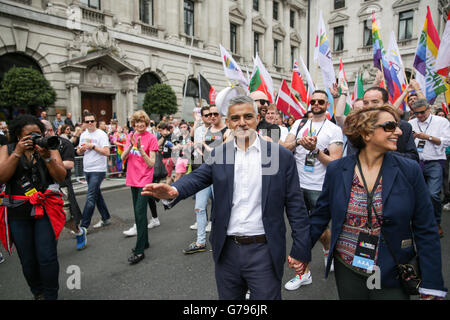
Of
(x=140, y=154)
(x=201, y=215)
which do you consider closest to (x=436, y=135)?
(x=201, y=215)

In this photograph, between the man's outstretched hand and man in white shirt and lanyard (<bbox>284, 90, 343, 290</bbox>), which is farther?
man in white shirt and lanyard (<bbox>284, 90, 343, 290</bbox>)

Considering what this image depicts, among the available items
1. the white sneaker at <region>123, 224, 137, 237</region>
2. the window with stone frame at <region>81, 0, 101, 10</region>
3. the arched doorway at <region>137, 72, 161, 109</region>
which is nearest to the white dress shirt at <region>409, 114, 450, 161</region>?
the white sneaker at <region>123, 224, 137, 237</region>

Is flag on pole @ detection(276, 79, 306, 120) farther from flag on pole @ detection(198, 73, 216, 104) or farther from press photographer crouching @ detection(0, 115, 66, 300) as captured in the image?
press photographer crouching @ detection(0, 115, 66, 300)

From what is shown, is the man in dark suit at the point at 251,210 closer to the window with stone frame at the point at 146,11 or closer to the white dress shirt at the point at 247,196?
the white dress shirt at the point at 247,196

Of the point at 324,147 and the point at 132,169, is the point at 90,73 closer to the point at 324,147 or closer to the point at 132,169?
the point at 132,169

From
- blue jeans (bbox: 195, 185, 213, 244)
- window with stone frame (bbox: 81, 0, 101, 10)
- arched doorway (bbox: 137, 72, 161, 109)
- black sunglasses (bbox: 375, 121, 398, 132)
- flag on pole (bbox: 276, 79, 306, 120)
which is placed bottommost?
blue jeans (bbox: 195, 185, 213, 244)

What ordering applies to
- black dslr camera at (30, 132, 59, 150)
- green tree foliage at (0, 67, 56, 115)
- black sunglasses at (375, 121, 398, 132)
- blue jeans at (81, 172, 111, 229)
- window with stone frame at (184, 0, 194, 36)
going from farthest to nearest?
window with stone frame at (184, 0, 194, 36) < green tree foliage at (0, 67, 56, 115) < blue jeans at (81, 172, 111, 229) < black dslr camera at (30, 132, 59, 150) < black sunglasses at (375, 121, 398, 132)

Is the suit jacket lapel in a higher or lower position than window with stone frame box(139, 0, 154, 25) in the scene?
lower

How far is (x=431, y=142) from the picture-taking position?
481 cm

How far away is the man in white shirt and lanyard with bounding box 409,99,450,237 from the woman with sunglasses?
3.53 m

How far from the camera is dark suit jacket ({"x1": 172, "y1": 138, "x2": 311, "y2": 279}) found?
1.97m

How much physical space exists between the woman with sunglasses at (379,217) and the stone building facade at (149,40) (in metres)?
4.66

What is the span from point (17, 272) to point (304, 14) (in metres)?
35.2

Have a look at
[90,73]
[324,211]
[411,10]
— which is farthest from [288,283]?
[411,10]
